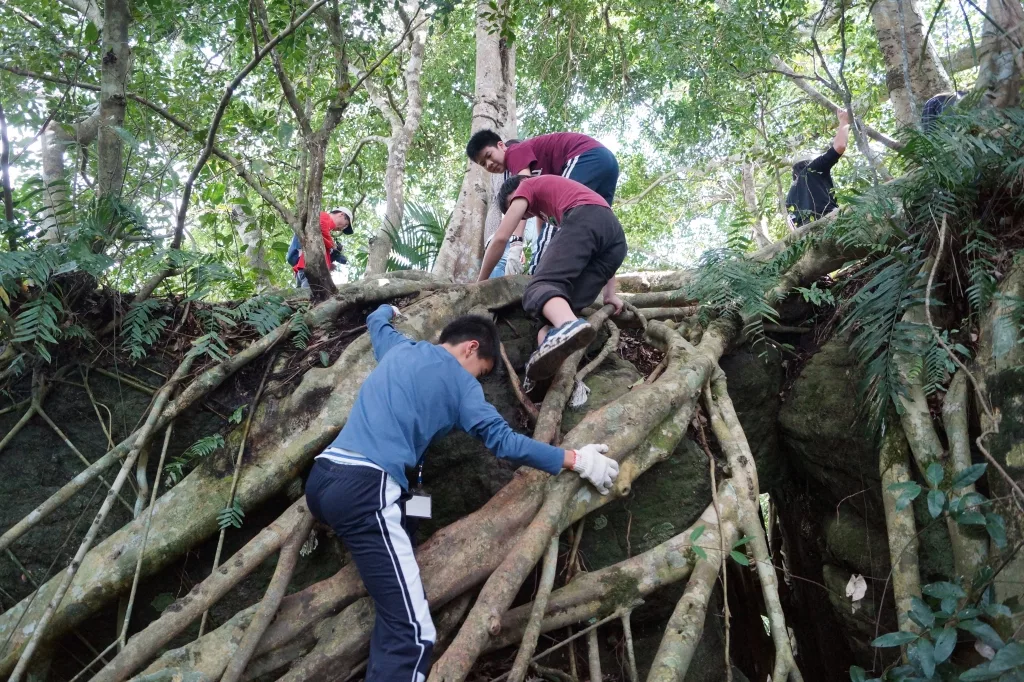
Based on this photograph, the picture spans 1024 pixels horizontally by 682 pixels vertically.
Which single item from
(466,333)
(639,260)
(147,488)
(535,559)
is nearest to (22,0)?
(147,488)

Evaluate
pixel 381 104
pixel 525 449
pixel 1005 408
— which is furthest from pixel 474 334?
pixel 381 104

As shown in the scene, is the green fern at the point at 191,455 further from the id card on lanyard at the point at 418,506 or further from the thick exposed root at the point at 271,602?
the id card on lanyard at the point at 418,506

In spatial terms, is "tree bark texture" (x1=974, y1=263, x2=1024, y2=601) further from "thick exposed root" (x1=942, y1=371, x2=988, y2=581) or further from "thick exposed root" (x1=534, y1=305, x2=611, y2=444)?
"thick exposed root" (x1=534, y1=305, x2=611, y2=444)

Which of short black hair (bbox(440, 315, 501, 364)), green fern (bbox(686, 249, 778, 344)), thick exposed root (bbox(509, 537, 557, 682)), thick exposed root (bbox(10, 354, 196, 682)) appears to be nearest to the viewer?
thick exposed root (bbox(509, 537, 557, 682))

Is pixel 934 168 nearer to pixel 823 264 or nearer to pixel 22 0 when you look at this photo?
pixel 823 264

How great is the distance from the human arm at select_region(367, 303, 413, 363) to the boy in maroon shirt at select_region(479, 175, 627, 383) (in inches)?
30.0

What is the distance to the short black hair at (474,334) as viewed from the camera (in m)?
3.54

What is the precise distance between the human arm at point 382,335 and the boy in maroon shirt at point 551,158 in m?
1.44

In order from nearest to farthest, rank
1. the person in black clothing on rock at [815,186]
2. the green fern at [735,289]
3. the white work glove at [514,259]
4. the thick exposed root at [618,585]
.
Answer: the thick exposed root at [618,585], the green fern at [735,289], the white work glove at [514,259], the person in black clothing on rock at [815,186]

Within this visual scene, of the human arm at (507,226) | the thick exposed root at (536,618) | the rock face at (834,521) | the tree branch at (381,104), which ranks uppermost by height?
the tree branch at (381,104)

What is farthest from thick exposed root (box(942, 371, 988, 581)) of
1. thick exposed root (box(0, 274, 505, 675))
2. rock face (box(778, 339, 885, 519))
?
thick exposed root (box(0, 274, 505, 675))

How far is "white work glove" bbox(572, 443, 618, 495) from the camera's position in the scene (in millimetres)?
3320

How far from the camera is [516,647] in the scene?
3.29 metres

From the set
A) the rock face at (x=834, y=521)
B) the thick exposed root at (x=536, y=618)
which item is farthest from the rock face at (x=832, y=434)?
the thick exposed root at (x=536, y=618)
